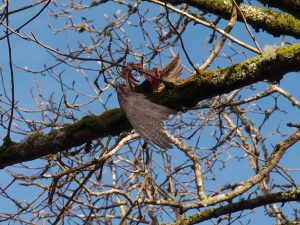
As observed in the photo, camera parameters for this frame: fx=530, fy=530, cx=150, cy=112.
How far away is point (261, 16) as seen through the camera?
363 centimetres

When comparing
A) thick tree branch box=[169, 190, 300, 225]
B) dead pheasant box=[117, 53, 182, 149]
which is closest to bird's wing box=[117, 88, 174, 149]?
dead pheasant box=[117, 53, 182, 149]

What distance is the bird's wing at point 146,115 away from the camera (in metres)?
2.46

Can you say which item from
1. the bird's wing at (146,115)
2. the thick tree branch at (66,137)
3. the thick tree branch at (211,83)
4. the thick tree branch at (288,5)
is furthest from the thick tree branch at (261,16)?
the bird's wing at (146,115)

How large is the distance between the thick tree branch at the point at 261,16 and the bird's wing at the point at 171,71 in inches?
27.0

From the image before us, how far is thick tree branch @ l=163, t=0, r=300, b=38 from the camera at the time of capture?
3.49 metres

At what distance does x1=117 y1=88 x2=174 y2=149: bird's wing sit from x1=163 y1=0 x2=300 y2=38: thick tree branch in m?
1.10

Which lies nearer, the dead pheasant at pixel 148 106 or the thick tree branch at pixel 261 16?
the dead pheasant at pixel 148 106

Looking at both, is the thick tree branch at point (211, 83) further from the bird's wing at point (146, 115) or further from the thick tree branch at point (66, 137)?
the bird's wing at point (146, 115)

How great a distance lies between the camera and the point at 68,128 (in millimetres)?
3111

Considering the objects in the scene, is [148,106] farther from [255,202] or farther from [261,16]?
[261,16]

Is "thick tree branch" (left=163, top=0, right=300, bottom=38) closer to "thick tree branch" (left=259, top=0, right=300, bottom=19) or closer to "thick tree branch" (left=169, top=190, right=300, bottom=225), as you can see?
"thick tree branch" (left=259, top=0, right=300, bottom=19)

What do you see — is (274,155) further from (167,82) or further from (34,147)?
(34,147)

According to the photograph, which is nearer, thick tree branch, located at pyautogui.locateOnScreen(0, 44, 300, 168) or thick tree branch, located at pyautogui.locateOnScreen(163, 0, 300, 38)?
thick tree branch, located at pyautogui.locateOnScreen(0, 44, 300, 168)

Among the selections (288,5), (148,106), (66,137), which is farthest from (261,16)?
(66,137)
